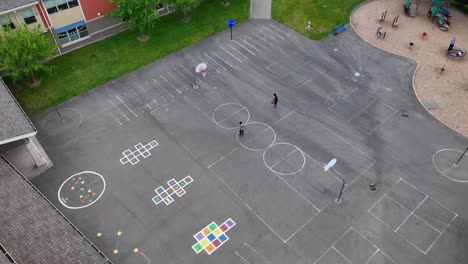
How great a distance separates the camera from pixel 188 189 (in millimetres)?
35031

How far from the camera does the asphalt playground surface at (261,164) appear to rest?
31266 millimetres

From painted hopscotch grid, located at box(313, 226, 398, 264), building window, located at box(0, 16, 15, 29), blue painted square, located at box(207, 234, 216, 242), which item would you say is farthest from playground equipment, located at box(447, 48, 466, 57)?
building window, located at box(0, 16, 15, 29)

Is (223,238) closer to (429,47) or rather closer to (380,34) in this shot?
(380,34)

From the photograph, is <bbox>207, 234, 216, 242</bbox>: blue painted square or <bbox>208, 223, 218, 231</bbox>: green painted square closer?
<bbox>207, 234, 216, 242</bbox>: blue painted square

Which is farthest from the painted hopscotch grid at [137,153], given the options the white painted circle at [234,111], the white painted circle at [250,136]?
the white painted circle at [250,136]

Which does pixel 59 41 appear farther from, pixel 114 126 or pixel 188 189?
pixel 188 189

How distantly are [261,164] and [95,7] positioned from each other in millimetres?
31746

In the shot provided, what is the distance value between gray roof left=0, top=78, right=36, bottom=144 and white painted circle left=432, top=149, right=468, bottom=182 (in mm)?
37933

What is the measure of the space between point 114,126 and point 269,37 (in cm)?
2518

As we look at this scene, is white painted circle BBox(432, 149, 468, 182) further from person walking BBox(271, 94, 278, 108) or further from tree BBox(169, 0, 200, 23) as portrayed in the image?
tree BBox(169, 0, 200, 23)

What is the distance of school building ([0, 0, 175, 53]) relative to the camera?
145ft

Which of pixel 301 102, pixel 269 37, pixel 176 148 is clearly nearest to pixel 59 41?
pixel 176 148

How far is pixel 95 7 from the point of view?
5009cm

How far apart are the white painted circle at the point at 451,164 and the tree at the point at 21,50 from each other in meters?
43.8
